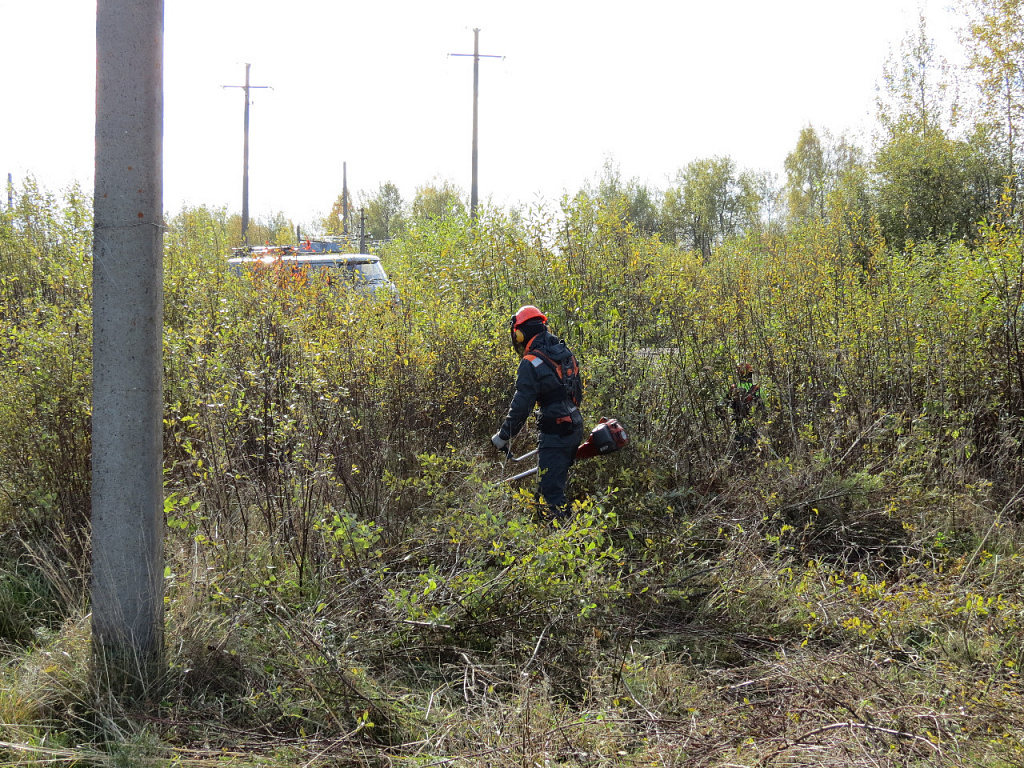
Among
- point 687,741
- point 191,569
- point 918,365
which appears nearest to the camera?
point 687,741

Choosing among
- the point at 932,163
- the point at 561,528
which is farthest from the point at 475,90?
the point at 561,528

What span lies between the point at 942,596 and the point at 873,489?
1.63 metres

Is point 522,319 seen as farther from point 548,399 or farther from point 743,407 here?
point 743,407

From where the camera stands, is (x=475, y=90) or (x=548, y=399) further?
(x=475, y=90)

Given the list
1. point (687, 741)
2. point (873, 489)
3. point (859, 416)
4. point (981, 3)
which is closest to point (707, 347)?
point (859, 416)

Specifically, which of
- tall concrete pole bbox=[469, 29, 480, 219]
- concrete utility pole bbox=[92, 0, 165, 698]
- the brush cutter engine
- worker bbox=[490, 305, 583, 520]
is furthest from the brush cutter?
tall concrete pole bbox=[469, 29, 480, 219]

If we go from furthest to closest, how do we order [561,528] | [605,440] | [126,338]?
[605,440], [561,528], [126,338]

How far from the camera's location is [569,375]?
521 centimetres

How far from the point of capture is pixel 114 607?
2771 millimetres

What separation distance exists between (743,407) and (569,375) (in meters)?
2.01

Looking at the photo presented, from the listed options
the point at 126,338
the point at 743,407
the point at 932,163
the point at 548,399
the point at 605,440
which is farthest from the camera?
the point at 932,163

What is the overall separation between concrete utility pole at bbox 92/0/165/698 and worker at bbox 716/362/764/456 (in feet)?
15.6

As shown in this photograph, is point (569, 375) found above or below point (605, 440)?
above

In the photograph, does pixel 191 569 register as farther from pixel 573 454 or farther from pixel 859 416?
pixel 859 416
